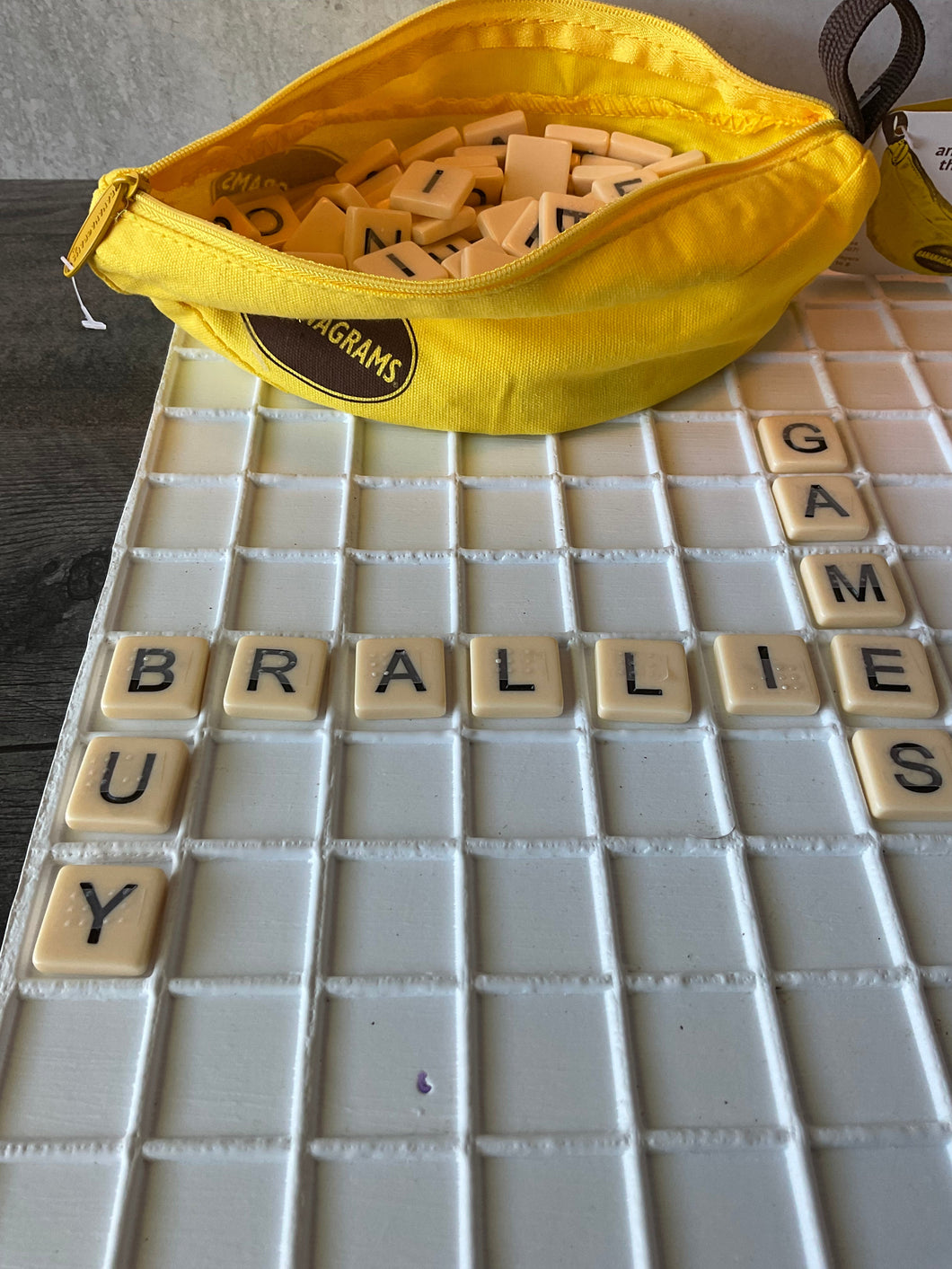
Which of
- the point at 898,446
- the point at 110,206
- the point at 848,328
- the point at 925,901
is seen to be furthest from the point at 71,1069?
the point at 848,328

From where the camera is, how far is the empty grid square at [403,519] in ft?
2.02

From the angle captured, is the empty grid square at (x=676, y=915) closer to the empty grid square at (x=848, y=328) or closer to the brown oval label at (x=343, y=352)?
the brown oval label at (x=343, y=352)

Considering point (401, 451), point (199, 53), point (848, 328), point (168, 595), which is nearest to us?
point (168, 595)

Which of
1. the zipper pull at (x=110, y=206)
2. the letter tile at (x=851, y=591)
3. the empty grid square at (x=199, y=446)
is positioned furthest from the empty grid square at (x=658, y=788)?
the zipper pull at (x=110, y=206)

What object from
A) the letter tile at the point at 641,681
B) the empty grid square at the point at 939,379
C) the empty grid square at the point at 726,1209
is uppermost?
the empty grid square at the point at 939,379

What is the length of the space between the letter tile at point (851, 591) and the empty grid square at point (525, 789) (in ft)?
0.62

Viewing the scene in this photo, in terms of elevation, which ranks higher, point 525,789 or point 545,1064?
point 525,789

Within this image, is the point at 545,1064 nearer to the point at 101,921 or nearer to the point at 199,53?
the point at 101,921

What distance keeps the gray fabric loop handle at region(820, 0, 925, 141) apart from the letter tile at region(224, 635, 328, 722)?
23.5 inches

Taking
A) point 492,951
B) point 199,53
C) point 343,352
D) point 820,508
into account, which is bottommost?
point 492,951

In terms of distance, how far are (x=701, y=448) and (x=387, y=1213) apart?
0.52 m

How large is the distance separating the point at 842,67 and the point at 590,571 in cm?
47

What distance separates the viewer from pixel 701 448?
0.68 m

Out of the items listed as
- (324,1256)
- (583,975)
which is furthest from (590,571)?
(324,1256)
